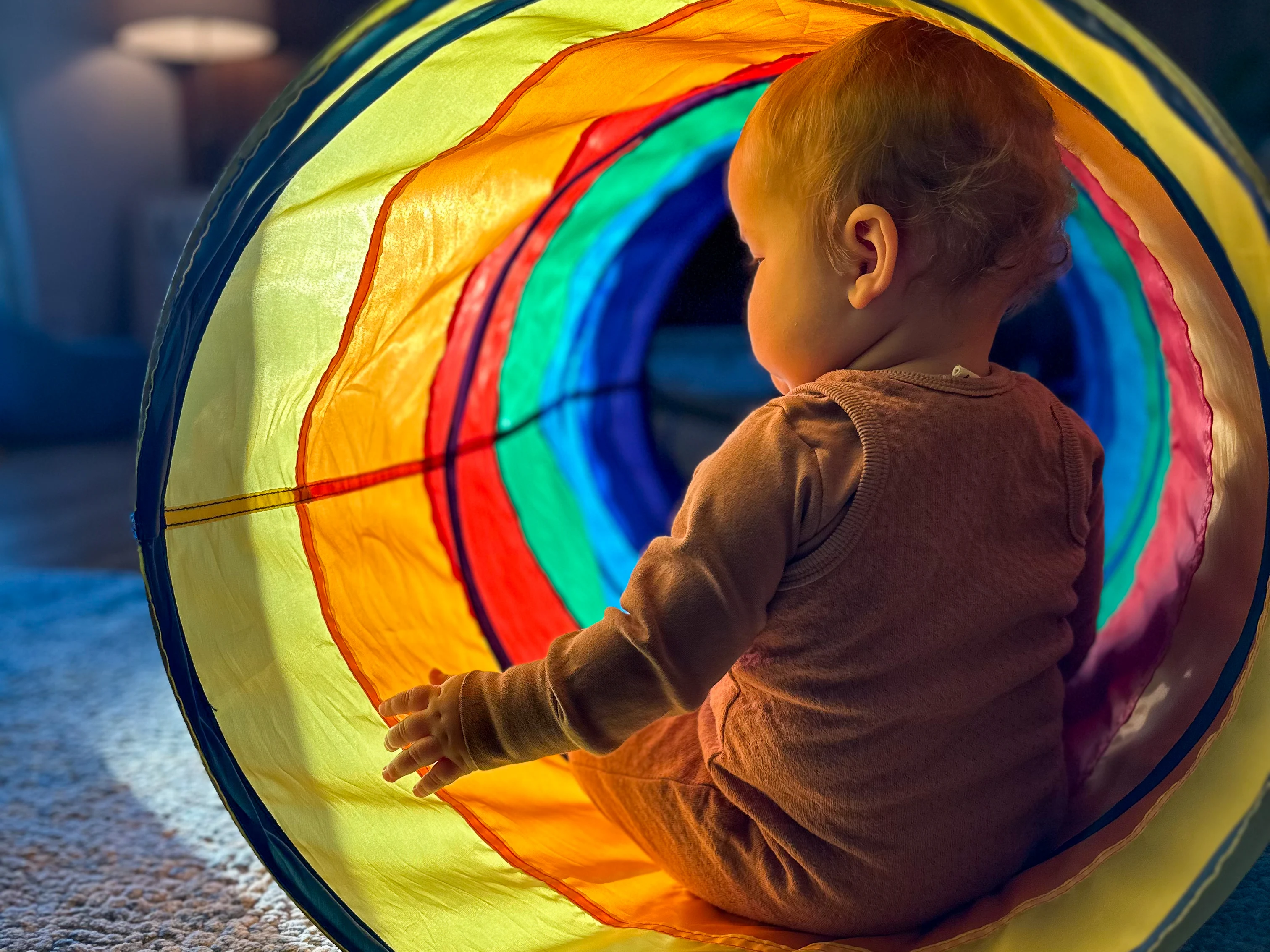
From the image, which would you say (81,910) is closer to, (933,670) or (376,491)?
(376,491)

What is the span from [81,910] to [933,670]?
713 mm

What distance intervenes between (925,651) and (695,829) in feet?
0.75

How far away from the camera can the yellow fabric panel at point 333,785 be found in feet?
2.64

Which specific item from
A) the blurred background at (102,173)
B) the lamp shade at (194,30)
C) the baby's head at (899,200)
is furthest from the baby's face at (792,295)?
the lamp shade at (194,30)

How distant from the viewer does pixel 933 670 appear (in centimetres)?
68

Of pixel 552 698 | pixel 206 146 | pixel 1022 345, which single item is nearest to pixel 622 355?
pixel 1022 345

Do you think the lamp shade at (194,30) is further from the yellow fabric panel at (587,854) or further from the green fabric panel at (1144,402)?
the yellow fabric panel at (587,854)

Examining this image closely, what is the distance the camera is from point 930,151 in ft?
2.18

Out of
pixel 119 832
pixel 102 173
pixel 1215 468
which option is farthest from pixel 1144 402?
pixel 102 173

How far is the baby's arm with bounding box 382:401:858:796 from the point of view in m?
0.61

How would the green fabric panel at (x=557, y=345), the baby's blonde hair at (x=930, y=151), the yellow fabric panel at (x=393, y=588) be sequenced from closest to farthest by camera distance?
the baby's blonde hair at (x=930, y=151) < the yellow fabric panel at (x=393, y=588) < the green fabric panel at (x=557, y=345)

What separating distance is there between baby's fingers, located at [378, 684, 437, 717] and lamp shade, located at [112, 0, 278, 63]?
279cm

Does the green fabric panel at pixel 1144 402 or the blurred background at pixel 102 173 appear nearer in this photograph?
the green fabric panel at pixel 1144 402

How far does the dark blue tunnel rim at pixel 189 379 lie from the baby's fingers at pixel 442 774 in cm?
15
